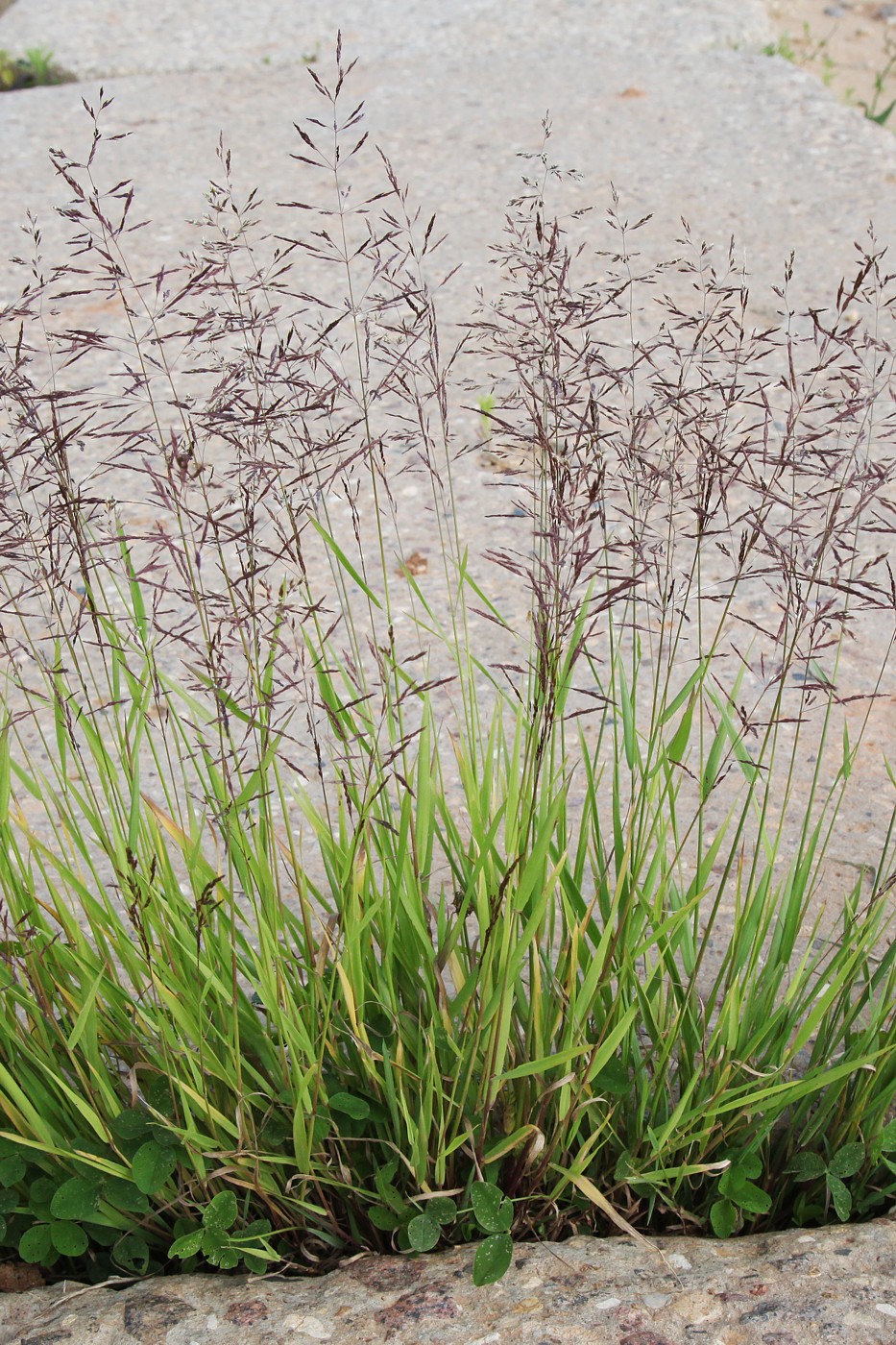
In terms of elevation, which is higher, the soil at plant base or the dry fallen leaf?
the soil at plant base

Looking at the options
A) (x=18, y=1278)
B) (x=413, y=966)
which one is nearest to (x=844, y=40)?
(x=413, y=966)

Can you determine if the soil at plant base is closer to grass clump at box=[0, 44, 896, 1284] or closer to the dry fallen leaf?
grass clump at box=[0, 44, 896, 1284]

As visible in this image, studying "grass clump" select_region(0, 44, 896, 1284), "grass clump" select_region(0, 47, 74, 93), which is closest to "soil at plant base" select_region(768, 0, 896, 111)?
"grass clump" select_region(0, 47, 74, 93)

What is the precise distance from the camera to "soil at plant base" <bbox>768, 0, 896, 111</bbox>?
7.59 metres

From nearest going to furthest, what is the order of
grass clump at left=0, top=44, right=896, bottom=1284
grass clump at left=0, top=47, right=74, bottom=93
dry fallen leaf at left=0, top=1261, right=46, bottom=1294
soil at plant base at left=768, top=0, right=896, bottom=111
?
grass clump at left=0, top=44, right=896, bottom=1284 → dry fallen leaf at left=0, top=1261, right=46, bottom=1294 → grass clump at left=0, top=47, right=74, bottom=93 → soil at plant base at left=768, top=0, right=896, bottom=111

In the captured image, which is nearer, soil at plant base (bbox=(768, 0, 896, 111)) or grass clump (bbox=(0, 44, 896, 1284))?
grass clump (bbox=(0, 44, 896, 1284))

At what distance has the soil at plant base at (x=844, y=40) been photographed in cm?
759

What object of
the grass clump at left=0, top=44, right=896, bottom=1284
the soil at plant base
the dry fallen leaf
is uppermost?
the soil at plant base

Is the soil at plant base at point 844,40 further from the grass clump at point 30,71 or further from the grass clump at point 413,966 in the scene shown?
the grass clump at point 413,966

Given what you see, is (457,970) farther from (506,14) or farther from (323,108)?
(506,14)

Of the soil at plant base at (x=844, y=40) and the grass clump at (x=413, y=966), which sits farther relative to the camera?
the soil at plant base at (x=844, y=40)

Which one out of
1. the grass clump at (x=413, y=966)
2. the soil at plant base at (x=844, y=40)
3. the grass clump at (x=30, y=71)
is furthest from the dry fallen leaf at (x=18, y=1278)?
the soil at plant base at (x=844, y=40)

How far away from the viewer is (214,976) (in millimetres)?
1677

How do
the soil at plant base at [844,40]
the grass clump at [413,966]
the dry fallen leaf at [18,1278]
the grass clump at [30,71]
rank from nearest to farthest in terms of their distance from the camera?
the grass clump at [413,966] → the dry fallen leaf at [18,1278] → the grass clump at [30,71] → the soil at plant base at [844,40]
